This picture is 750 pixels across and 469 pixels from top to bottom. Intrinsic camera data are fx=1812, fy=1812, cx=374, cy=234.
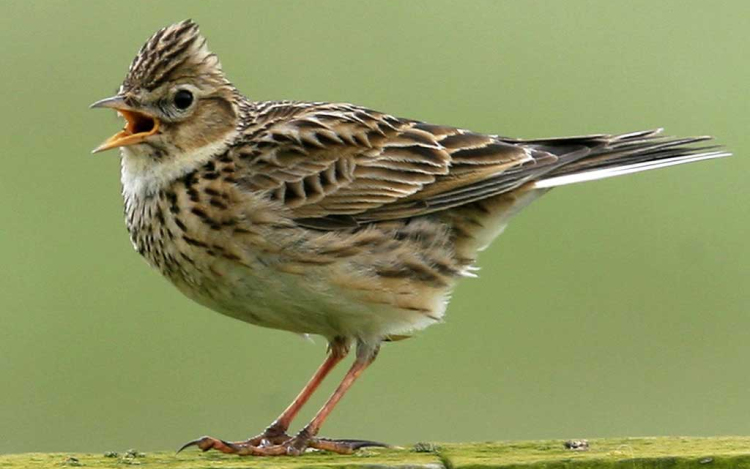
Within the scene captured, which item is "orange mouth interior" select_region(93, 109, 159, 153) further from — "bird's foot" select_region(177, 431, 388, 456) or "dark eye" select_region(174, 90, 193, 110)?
"bird's foot" select_region(177, 431, 388, 456)

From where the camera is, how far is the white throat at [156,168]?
8625 mm

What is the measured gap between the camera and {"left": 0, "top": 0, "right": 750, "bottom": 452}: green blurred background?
13.0 meters

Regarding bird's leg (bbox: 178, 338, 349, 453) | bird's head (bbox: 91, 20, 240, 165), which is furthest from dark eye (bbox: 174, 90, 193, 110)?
bird's leg (bbox: 178, 338, 349, 453)

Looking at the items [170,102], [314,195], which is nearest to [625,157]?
[314,195]

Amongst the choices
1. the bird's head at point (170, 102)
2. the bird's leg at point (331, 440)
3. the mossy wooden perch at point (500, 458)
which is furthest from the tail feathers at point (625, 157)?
the mossy wooden perch at point (500, 458)

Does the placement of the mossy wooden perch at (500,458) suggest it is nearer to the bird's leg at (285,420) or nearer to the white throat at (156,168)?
the bird's leg at (285,420)

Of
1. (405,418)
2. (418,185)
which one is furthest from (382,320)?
(405,418)

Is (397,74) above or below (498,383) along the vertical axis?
above

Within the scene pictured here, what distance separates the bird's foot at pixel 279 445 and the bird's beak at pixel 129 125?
1.51 metres

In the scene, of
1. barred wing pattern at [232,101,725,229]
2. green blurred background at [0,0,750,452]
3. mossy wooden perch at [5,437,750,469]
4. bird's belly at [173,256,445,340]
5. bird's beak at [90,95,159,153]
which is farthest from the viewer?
green blurred background at [0,0,750,452]

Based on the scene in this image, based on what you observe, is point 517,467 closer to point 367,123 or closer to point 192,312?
point 367,123

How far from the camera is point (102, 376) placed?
521 inches

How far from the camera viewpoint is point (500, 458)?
625 centimetres

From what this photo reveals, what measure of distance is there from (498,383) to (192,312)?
2687 mm
